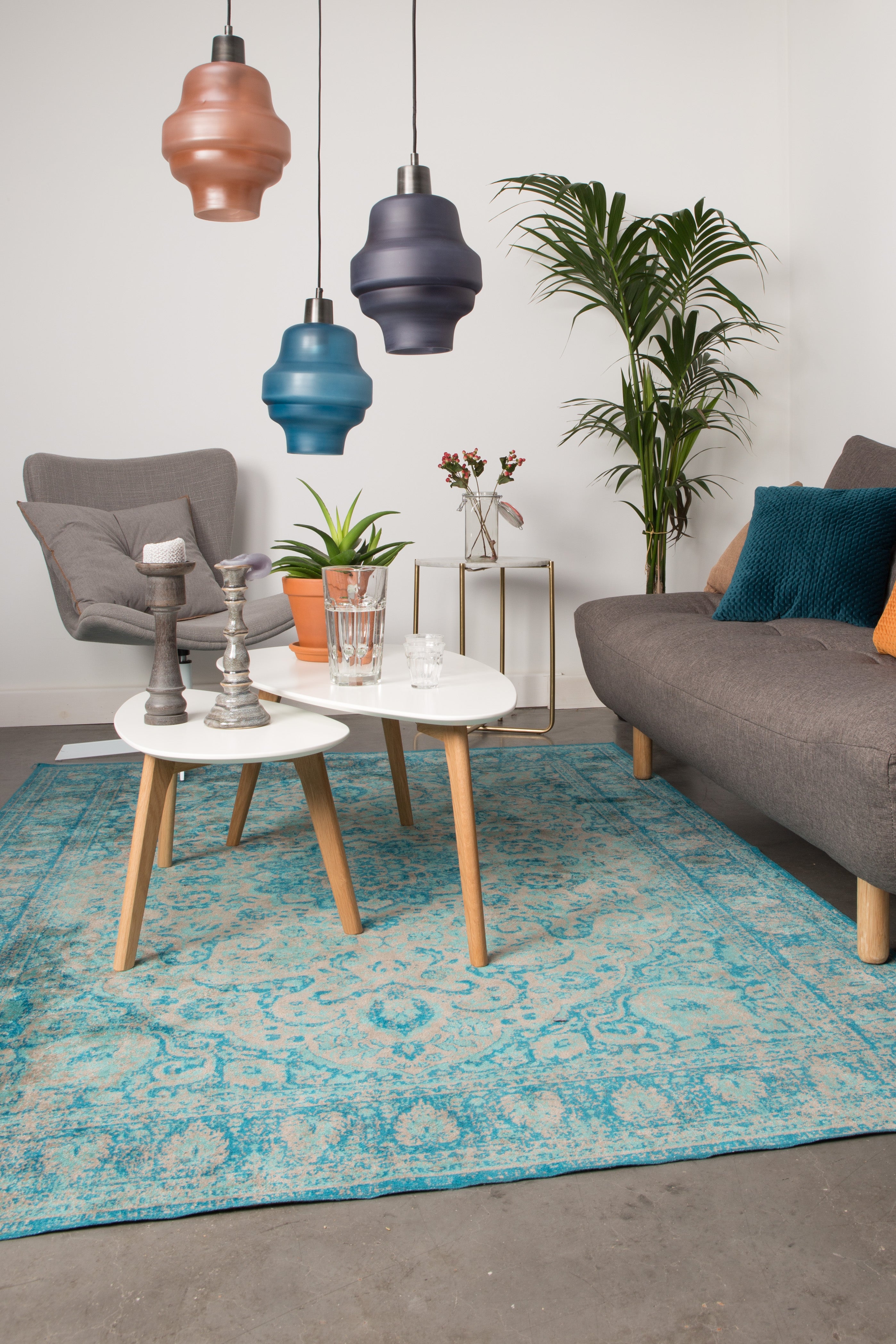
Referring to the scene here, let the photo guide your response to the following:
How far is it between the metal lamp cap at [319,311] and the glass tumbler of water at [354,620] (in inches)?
18.1

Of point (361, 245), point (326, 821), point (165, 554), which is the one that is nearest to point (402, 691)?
point (326, 821)

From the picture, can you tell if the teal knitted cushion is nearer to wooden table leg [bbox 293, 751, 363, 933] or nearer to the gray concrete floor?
wooden table leg [bbox 293, 751, 363, 933]

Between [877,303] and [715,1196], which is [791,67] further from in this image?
[715,1196]

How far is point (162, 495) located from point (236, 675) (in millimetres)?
1899

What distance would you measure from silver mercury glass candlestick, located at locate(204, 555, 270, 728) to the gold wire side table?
1.51m

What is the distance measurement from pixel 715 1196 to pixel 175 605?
1361 mm

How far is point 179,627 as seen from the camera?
3.03 m

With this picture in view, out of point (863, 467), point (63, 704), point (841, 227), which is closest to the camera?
point (863, 467)

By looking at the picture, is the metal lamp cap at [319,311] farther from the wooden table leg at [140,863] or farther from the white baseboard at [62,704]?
the white baseboard at [62,704]

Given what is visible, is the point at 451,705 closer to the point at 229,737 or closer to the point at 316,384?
the point at 229,737

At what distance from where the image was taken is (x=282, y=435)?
3791 mm

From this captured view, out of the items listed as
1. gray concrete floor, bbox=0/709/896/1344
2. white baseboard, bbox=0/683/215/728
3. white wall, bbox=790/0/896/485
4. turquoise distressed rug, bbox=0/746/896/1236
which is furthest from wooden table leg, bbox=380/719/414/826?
white wall, bbox=790/0/896/485

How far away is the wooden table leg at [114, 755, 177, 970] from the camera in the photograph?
5.70 feet

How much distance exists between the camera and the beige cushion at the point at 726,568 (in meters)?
3.07
